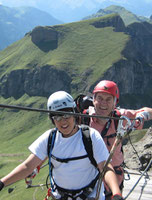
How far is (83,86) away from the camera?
170 metres

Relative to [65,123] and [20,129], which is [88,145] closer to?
[65,123]

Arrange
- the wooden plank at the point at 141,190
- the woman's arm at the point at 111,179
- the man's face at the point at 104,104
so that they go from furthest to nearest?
the wooden plank at the point at 141,190 < the man's face at the point at 104,104 < the woman's arm at the point at 111,179

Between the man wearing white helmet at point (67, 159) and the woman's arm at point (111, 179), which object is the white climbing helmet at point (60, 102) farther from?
the woman's arm at point (111, 179)

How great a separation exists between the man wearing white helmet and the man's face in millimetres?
1963

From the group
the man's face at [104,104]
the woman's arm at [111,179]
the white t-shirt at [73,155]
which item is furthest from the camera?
the man's face at [104,104]

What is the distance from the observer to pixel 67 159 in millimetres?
5078

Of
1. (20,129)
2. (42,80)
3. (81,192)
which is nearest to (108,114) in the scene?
(81,192)

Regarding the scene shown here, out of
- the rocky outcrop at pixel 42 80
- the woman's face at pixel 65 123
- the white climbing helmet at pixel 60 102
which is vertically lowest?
the rocky outcrop at pixel 42 80

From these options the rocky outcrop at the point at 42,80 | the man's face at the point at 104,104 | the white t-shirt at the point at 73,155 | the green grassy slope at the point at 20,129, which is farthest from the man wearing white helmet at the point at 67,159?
the rocky outcrop at the point at 42,80

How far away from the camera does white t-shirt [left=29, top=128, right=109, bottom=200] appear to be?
5027 millimetres

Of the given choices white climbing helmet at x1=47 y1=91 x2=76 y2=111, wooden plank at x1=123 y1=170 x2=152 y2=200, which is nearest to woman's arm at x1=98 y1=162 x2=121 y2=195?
white climbing helmet at x1=47 y1=91 x2=76 y2=111

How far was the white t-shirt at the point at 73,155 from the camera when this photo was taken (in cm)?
503

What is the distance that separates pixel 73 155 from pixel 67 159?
0.54 feet

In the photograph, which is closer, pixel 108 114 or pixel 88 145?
pixel 88 145
